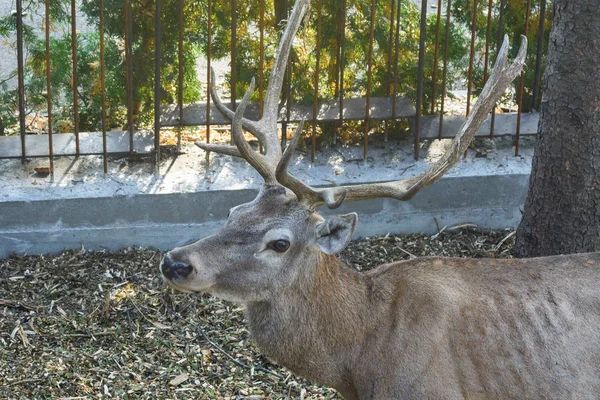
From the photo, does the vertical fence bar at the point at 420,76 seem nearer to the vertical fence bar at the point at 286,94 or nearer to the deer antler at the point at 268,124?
the vertical fence bar at the point at 286,94

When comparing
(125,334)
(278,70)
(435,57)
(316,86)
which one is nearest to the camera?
(278,70)

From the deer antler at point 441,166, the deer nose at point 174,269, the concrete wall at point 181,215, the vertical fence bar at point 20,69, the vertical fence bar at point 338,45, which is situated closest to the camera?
the deer nose at point 174,269

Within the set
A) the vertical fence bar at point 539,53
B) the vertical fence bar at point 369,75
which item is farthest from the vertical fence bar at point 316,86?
the vertical fence bar at point 539,53

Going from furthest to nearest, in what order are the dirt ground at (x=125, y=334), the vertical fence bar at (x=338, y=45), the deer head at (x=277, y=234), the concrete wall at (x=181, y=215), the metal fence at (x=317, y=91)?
the vertical fence bar at (x=338, y=45) < the metal fence at (x=317, y=91) < the concrete wall at (x=181, y=215) < the dirt ground at (x=125, y=334) < the deer head at (x=277, y=234)

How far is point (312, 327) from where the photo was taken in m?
4.72

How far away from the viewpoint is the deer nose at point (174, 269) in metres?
4.38

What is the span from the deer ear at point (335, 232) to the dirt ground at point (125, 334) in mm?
1362

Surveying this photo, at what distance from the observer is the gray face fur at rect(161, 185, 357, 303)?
4.55m

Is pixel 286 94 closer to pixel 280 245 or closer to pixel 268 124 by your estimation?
pixel 268 124

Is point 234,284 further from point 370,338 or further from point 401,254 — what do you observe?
point 401,254

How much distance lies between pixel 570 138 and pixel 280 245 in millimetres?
2587

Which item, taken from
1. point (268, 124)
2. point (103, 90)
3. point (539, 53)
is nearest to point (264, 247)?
point (268, 124)

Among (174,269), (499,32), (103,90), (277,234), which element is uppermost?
(499,32)

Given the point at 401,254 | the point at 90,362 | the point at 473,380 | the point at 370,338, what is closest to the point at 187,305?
the point at 90,362
